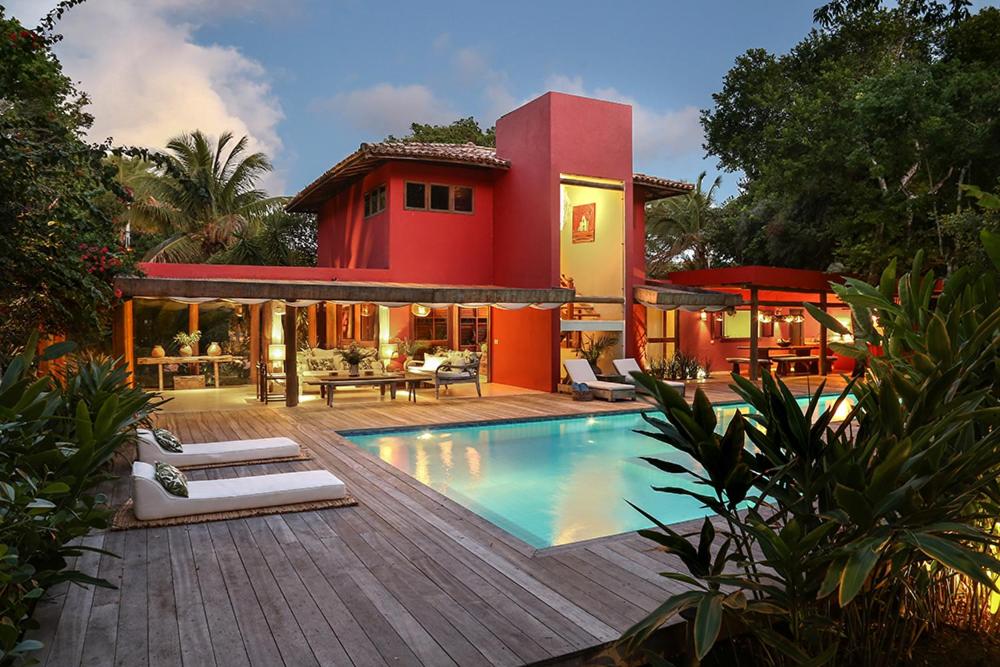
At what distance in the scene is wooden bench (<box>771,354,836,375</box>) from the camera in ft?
58.6

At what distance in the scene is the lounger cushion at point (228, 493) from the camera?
5.38 m

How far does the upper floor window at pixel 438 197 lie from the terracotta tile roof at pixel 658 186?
4.07 meters

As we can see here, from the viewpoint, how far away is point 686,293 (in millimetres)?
15477

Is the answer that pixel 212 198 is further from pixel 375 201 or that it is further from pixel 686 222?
pixel 686 222

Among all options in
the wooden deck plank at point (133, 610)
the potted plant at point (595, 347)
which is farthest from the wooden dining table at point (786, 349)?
the wooden deck plank at point (133, 610)

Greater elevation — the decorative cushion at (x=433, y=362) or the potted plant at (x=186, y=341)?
the potted plant at (x=186, y=341)

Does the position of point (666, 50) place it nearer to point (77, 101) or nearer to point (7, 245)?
point (77, 101)

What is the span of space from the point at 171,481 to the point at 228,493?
1.48ft

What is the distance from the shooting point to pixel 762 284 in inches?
624

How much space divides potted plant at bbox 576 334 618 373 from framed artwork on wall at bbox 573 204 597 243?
2.44m

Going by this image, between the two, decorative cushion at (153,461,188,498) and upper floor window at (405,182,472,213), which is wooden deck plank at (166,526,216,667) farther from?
upper floor window at (405,182,472,213)

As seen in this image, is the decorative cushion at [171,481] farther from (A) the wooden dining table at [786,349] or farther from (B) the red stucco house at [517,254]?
(A) the wooden dining table at [786,349]

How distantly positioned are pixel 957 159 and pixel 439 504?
46.4 ft

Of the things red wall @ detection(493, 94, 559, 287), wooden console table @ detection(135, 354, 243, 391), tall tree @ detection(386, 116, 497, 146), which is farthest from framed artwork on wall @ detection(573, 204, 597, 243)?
tall tree @ detection(386, 116, 497, 146)
